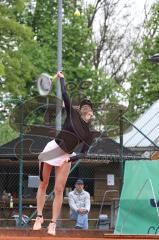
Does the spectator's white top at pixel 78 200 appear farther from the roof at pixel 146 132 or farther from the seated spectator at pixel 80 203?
the roof at pixel 146 132

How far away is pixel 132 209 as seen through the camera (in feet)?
49.1

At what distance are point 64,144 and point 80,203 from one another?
319 inches

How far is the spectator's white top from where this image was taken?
61.7 ft

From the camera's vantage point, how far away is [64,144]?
1094cm

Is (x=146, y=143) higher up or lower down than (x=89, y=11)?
lower down

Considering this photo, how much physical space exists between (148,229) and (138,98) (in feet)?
92.4

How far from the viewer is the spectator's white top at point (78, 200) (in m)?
18.8

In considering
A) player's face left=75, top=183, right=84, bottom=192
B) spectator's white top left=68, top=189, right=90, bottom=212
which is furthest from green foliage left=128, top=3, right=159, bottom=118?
player's face left=75, top=183, right=84, bottom=192

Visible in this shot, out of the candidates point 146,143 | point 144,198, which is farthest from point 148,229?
point 146,143

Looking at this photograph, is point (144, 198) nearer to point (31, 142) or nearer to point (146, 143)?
point (31, 142)

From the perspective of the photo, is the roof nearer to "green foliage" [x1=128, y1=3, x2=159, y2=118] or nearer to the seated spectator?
the seated spectator

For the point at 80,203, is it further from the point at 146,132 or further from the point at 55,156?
the point at 55,156

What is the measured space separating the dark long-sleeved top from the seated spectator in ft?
25.2

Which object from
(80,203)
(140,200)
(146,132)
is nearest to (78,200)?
(80,203)
